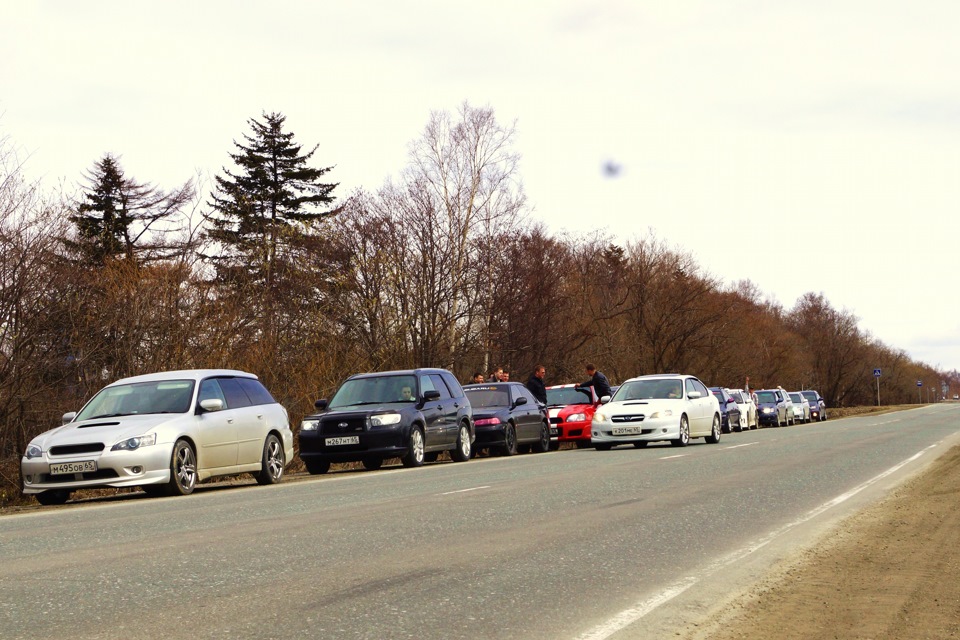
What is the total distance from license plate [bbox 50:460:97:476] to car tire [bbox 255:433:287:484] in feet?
11.0

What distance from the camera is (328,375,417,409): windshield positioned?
73.0 ft

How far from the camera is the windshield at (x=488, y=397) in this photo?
88.8ft

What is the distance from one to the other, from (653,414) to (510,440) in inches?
127

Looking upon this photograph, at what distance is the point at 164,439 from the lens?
52.7 feet

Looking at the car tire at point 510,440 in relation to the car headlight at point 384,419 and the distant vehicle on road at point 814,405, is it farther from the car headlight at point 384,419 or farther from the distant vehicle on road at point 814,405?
the distant vehicle on road at point 814,405

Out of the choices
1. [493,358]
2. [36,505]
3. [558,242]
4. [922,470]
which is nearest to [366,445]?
[36,505]

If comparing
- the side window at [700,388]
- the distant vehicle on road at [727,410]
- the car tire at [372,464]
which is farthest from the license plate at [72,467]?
the distant vehicle on road at [727,410]

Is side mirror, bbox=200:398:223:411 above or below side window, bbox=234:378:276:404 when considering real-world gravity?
below

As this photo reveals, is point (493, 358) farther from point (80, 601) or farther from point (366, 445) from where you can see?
point (80, 601)

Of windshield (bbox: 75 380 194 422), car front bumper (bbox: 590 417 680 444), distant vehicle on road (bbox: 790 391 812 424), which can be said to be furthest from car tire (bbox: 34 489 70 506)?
distant vehicle on road (bbox: 790 391 812 424)

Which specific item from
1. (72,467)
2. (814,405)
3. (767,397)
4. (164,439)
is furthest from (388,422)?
(814,405)

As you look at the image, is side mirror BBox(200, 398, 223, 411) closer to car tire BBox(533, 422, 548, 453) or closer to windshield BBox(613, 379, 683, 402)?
car tire BBox(533, 422, 548, 453)

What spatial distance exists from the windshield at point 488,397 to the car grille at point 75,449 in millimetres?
12435

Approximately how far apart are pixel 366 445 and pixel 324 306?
13.6 meters
